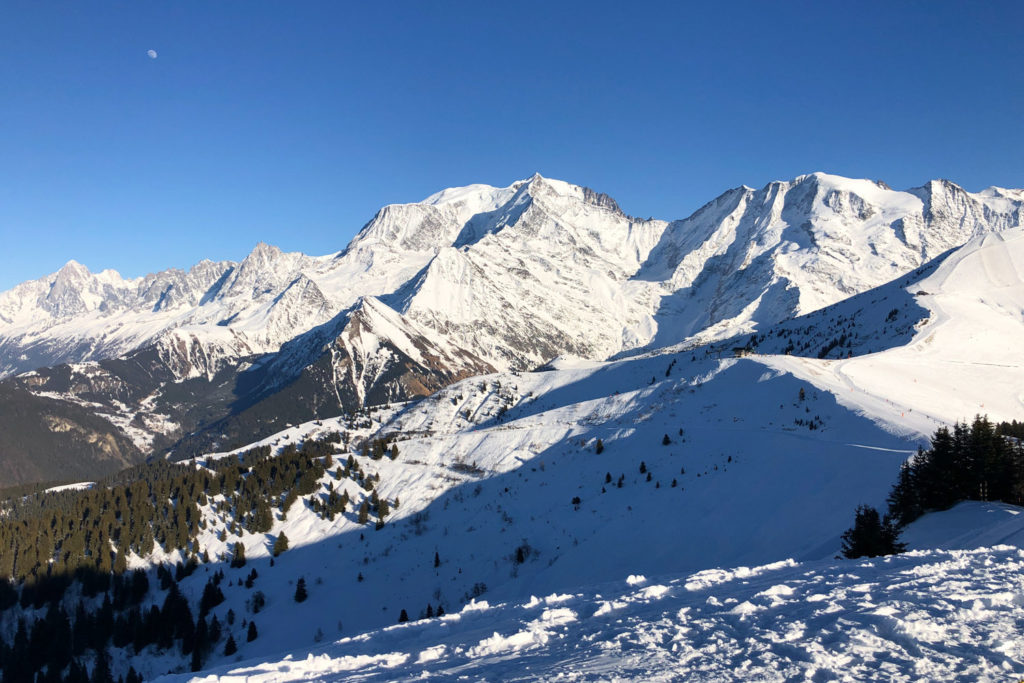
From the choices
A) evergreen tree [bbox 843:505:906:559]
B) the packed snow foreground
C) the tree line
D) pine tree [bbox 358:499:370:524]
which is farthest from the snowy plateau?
evergreen tree [bbox 843:505:906:559]

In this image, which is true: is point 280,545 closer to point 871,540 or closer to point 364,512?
point 364,512

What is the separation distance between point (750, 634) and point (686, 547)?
1141 inches

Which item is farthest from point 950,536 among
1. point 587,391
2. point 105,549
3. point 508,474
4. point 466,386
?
point 466,386

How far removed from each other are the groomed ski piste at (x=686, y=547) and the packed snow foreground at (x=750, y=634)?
0.21ft

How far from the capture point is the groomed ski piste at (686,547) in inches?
440

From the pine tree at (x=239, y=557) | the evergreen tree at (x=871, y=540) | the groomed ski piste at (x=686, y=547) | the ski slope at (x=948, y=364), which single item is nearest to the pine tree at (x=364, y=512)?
the groomed ski piste at (x=686, y=547)

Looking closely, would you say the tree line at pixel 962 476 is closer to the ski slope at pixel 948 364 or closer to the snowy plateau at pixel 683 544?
the snowy plateau at pixel 683 544

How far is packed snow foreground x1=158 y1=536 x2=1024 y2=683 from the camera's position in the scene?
9672mm

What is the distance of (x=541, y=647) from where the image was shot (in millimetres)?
13797

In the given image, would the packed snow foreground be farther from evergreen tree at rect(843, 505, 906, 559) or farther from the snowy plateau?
evergreen tree at rect(843, 505, 906, 559)

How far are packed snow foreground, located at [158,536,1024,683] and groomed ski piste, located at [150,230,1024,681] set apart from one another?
65 millimetres

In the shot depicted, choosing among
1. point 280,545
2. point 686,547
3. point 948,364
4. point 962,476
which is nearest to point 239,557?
point 280,545

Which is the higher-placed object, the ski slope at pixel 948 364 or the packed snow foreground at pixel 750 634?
the ski slope at pixel 948 364

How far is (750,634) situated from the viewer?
11.7m
